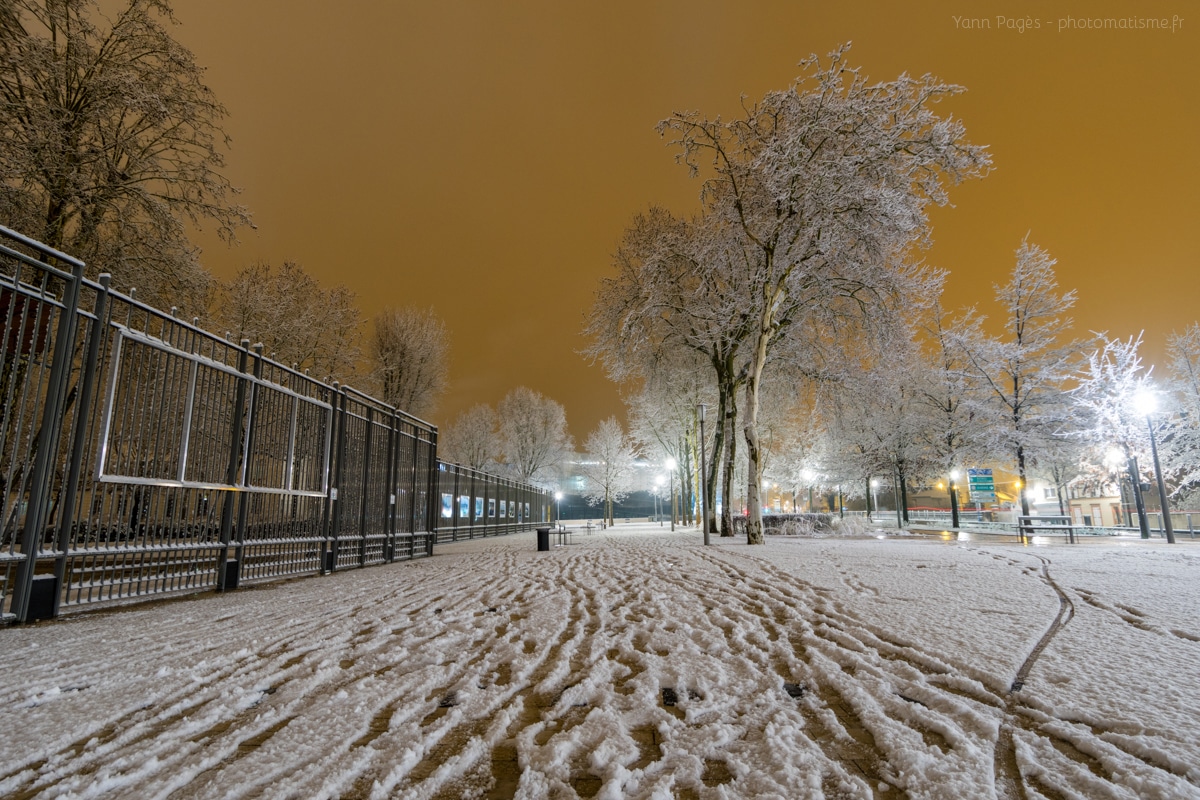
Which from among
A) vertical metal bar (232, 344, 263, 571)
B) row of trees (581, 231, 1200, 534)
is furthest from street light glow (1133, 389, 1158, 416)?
vertical metal bar (232, 344, 263, 571)

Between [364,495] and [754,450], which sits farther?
[754,450]

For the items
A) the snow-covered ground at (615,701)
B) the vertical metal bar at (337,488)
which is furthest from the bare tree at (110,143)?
the snow-covered ground at (615,701)

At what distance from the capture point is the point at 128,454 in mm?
5441

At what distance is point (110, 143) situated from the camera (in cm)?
1026

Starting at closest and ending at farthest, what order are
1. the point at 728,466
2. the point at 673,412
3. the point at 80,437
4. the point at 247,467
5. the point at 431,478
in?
1. the point at 80,437
2. the point at 247,467
3. the point at 431,478
4. the point at 728,466
5. the point at 673,412

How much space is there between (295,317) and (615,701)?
76.7 feet

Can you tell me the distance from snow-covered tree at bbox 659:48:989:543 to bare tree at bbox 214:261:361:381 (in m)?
15.5

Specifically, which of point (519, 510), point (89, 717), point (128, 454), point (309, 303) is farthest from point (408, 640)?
point (519, 510)

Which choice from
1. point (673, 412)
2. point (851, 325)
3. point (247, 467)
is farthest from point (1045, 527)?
point (247, 467)

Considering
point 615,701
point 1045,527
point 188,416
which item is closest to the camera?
point 615,701

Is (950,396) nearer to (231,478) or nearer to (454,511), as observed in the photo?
(454,511)

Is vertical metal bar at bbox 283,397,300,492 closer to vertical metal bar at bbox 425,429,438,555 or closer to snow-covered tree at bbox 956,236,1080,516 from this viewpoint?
vertical metal bar at bbox 425,429,438,555

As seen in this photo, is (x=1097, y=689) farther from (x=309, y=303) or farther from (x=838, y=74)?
(x=309, y=303)

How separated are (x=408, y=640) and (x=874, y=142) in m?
14.8
